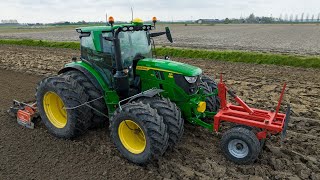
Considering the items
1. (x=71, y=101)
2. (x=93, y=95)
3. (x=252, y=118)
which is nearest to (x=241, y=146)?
(x=252, y=118)

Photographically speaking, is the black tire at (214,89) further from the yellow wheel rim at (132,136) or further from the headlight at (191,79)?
the yellow wheel rim at (132,136)

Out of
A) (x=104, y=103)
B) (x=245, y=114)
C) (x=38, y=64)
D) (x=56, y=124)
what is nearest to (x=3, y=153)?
(x=56, y=124)

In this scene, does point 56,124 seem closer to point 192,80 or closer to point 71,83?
point 71,83

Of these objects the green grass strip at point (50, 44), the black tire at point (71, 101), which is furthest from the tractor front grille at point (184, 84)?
the green grass strip at point (50, 44)

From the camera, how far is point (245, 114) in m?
5.14

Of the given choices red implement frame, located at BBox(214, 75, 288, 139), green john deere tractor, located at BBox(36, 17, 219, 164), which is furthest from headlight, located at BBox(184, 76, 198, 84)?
red implement frame, located at BBox(214, 75, 288, 139)

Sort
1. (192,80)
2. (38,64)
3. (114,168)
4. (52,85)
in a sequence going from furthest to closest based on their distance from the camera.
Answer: (38,64), (52,85), (192,80), (114,168)

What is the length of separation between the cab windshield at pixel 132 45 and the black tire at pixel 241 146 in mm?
2226

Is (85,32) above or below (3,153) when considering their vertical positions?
above

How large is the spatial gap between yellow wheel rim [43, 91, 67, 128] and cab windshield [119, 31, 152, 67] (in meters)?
1.75

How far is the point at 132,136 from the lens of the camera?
520 cm

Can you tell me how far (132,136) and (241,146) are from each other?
5.98ft

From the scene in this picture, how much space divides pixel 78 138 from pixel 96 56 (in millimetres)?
1657

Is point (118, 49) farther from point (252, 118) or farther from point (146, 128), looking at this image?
point (252, 118)
